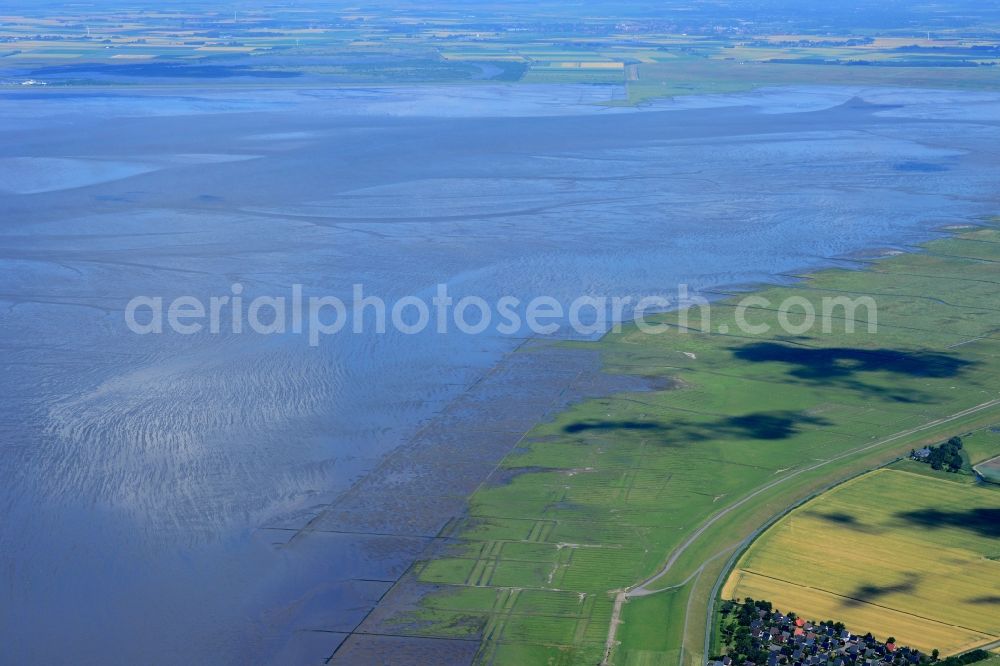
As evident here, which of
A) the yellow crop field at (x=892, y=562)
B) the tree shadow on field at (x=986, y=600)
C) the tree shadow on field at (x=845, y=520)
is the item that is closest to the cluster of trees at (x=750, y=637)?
the yellow crop field at (x=892, y=562)

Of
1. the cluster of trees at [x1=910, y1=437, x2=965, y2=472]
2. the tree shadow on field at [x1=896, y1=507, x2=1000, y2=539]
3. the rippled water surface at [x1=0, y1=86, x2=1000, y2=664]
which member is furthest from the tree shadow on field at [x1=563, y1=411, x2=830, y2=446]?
the tree shadow on field at [x1=896, y1=507, x2=1000, y2=539]

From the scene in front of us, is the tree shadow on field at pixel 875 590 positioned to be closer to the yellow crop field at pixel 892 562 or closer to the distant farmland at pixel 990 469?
the yellow crop field at pixel 892 562

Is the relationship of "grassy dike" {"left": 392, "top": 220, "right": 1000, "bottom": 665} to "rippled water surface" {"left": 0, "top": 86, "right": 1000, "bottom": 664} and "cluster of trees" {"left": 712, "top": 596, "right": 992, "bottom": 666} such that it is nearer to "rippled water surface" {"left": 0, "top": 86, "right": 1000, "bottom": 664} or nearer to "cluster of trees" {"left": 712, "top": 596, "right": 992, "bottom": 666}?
"cluster of trees" {"left": 712, "top": 596, "right": 992, "bottom": 666}

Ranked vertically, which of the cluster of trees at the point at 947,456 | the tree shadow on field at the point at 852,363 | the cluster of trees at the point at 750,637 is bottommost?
the cluster of trees at the point at 750,637

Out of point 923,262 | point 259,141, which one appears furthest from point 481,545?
point 259,141

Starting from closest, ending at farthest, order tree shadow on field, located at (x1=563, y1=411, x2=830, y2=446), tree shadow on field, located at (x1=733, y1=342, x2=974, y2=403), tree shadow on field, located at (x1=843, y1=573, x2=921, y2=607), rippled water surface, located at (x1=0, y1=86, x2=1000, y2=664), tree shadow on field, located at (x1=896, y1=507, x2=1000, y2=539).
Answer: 1. tree shadow on field, located at (x1=843, y1=573, x2=921, y2=607)
2. rippled water surface, located at (x1=0, y1=86, x2=1000, y2=664)
3. tree shadow on field, located at (x1=896, y1=507, x2=1000, y2=539)
4. tree shadow on field, located at (x1=563, y1=411, x2=830, y2=446)
5. tree shadow on field, located at (x1=733, y1=342, x2=974, y2=403)

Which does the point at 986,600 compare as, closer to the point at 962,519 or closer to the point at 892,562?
the point at 892,562

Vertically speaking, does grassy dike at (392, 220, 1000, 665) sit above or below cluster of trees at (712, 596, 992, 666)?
above
